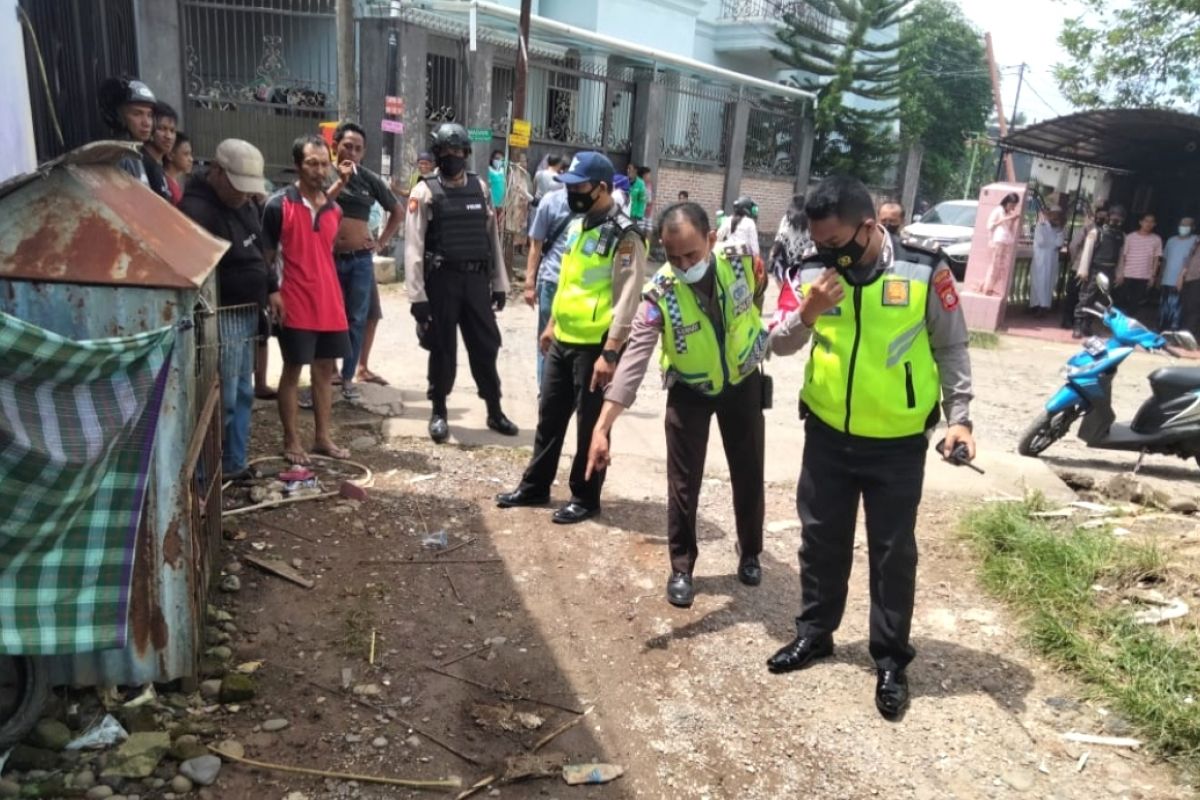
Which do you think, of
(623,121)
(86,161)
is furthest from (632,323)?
(623,121)

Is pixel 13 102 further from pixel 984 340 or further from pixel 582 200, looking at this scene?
pixel 984 340

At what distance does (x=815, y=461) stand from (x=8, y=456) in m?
2.33

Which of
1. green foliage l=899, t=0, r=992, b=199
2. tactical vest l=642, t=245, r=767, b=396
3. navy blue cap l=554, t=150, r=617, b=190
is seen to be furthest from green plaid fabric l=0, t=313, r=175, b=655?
green foliage l=899, t=0, r=992, b=199

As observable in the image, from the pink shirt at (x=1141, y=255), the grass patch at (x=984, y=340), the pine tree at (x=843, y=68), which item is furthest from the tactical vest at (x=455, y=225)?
the pine tree at (x=843, y=68)

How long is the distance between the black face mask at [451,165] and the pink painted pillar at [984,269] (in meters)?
9.05

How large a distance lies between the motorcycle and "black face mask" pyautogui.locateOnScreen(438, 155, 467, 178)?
423 centimetres

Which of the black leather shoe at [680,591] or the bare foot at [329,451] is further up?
the bare foot at [329,451]

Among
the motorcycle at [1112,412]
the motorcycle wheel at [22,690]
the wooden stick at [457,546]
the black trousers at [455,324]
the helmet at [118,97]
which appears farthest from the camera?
the motorcycle at [1112,412]

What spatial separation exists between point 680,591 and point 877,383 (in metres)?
1.26

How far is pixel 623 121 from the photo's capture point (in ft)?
53.2

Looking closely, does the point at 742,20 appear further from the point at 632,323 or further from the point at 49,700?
the point at 49,700

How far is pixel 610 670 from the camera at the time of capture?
3205 millimetres

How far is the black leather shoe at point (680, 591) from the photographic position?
3652 mm

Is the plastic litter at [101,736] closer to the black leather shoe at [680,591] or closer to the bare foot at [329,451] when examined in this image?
the black leather shoe at [680,591]
